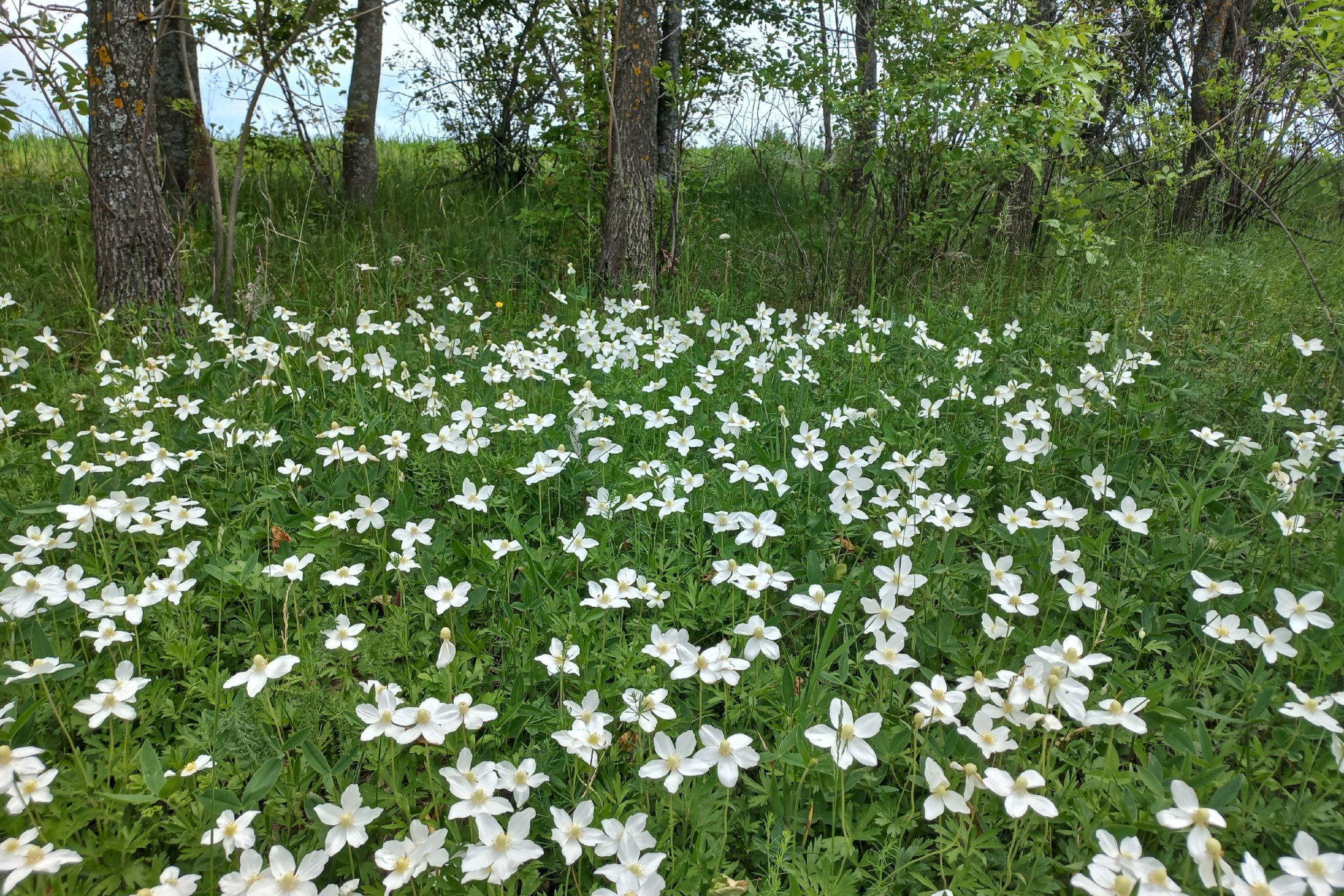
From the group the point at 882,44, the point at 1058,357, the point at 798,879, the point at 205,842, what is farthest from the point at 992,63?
the point at 205,842

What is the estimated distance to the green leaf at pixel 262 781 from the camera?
1351mm

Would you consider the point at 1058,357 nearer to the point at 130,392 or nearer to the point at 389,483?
the point at 389,483

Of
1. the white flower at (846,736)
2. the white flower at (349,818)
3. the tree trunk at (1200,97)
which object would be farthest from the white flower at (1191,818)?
the tree trunk at (1200,97)

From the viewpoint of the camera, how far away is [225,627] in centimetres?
209

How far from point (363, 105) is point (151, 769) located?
5.79 m

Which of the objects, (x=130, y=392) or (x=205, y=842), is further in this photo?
(x=130, y=392)

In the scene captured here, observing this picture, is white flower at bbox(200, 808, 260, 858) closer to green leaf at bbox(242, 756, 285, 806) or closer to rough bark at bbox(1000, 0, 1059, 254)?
green leaf at bbox(242, 756, 285, 806)

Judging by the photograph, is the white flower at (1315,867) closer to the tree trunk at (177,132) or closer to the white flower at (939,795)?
the white flower at (939,795)

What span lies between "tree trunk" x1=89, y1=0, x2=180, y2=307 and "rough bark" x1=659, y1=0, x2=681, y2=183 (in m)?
2.89

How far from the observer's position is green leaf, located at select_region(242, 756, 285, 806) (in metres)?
1.35

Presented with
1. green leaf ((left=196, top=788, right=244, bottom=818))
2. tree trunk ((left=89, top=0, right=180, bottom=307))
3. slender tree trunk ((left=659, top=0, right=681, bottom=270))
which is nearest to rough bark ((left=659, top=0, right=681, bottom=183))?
slender tree trunk ((left=659, top=0, right=681, bottom=270))

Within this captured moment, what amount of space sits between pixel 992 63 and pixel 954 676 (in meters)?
3.38

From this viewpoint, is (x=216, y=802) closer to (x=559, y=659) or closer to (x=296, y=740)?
(x=296, y=740)

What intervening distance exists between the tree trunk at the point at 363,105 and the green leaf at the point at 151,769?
17.3ft
